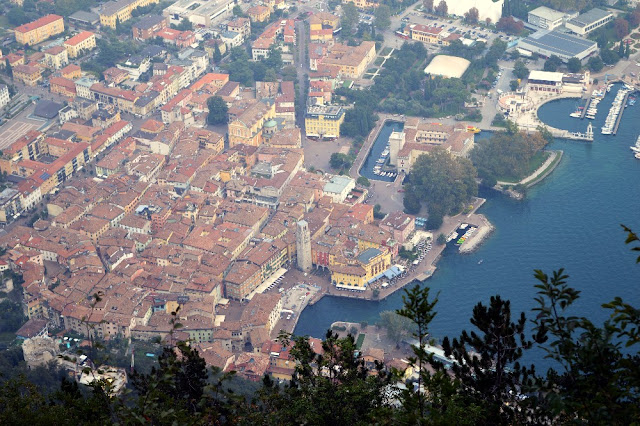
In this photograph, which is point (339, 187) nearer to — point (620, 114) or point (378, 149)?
point (378, 149)

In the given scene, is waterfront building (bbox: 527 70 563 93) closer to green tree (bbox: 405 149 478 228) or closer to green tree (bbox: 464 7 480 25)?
green tree (bbox: 464 7 480 25)

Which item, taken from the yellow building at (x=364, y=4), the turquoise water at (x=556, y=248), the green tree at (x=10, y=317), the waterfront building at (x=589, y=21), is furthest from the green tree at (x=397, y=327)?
the yellow building at (x=364, y=4)

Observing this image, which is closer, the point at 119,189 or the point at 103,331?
the point at 103,331

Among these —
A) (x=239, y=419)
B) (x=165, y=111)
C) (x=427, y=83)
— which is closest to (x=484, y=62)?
(x=427, y=83)

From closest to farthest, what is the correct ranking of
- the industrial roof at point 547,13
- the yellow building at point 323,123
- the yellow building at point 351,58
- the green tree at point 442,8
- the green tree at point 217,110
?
1. the yellow building at point 323,123
2. the green tree at point 217,110
3. the yellow building at point 351,58
4. the industrial roof at point 547,13
5. the green tree at point 442,8

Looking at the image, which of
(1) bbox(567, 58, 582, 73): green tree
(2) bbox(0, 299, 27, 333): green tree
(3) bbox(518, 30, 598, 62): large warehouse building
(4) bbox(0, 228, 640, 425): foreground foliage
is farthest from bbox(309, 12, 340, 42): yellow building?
(4) bbox(0, 228, 640, 425): foreground foliage

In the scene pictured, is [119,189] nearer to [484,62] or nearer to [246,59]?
[246,59]

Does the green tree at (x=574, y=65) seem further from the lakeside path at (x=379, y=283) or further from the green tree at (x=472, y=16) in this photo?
the lakeside path at (x=379, y=283)
